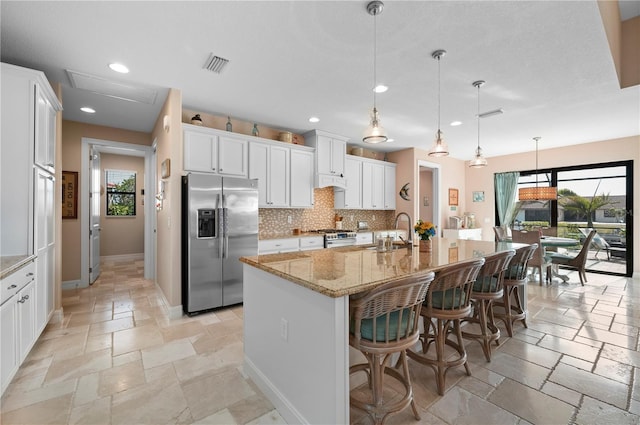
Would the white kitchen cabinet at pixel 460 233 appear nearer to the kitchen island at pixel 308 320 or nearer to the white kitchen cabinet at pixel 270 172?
the white kitchen cabinet at pixel 270 172

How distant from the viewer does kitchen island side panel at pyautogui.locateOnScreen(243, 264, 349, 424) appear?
146 centimetres

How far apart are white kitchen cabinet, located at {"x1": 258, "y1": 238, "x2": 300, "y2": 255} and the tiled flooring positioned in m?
1.02

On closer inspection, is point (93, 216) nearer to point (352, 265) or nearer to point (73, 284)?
point (73, 284)

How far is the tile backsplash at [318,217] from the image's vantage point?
4992 mm

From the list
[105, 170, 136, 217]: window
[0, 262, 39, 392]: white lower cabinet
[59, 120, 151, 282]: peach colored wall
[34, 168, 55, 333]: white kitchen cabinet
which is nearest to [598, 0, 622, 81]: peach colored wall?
[0, 262, 39, 392]: white lower cabinet

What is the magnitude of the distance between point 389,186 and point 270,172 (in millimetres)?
3073

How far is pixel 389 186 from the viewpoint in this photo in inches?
258

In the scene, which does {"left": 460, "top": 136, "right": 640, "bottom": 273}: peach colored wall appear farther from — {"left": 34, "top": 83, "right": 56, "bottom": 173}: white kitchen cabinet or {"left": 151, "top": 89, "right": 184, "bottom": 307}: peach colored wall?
{"left": 34, "top": 83, "right": 56, "bottom": 173}: white kitchen cabinet

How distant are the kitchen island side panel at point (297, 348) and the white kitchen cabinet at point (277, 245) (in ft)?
6.35

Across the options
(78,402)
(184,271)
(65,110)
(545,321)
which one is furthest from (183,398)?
(65,110)

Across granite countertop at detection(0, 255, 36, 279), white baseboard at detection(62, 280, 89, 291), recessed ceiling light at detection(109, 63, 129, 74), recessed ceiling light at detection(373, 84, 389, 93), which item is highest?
recessed ceiling light at detection(109, 63, 129, 74)

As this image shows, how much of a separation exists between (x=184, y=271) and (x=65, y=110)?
3.01 meters

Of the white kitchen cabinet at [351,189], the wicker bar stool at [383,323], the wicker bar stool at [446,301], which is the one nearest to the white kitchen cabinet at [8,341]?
the wicker bar stool at [383,323]

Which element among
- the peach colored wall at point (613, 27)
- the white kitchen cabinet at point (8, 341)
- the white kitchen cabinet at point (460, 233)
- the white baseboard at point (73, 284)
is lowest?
the white baseboard at point (73, 284)
